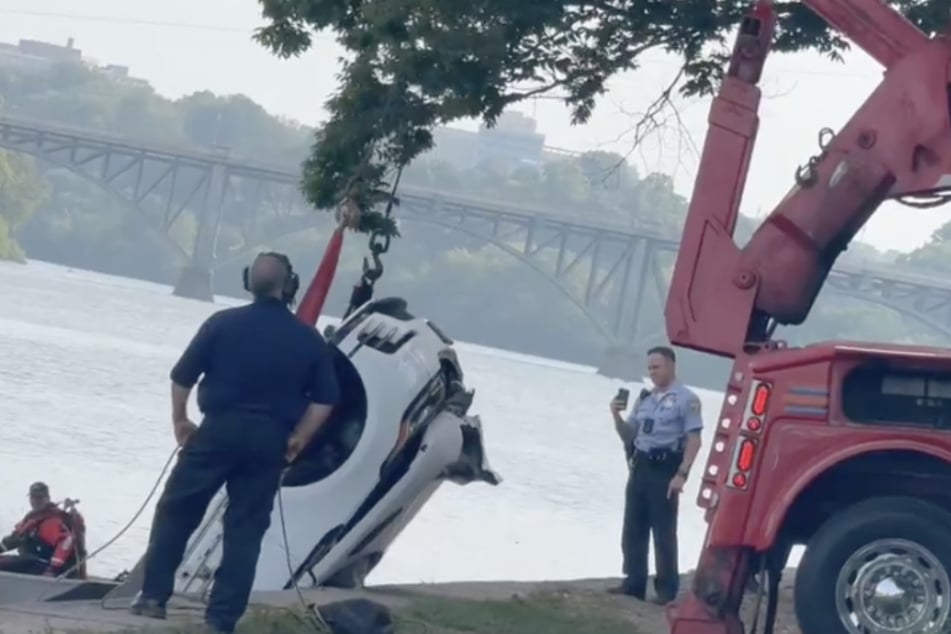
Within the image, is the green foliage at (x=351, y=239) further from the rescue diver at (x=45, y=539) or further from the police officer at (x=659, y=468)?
the police officer at (x=659, y=468)

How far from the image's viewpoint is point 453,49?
46.0ft

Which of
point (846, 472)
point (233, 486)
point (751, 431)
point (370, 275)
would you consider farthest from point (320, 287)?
point (846, 472)

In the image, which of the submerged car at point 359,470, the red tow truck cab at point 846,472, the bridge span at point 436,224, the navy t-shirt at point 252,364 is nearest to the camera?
the red tow truck cab at point 846,472

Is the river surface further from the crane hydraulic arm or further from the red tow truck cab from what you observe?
the red tow truck cab

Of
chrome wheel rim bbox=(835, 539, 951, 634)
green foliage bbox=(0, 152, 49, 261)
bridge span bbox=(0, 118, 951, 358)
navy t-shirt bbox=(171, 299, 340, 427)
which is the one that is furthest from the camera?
green foliage bbox=(0, 152, 49, 261)

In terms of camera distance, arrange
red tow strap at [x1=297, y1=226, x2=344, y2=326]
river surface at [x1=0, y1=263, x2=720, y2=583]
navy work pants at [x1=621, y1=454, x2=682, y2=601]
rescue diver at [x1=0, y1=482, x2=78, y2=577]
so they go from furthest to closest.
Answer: river surface at [x1=0, y1=263, x2=720, y2=583] → rescue diver at [x1=0, y1=482, x2=78, y2=577] → navy work pants at [x1=621, y1=454, x2=682, y2=601] → red tow strap at [x1=297, y1=226, x2=344, y2=326]

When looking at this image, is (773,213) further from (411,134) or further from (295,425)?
(411,134)

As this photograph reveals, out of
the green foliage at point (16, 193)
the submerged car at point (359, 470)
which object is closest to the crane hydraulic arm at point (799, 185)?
the submerged car at point (359, 470)

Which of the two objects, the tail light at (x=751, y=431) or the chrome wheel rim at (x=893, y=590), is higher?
the tail light at (x=751, y=431)

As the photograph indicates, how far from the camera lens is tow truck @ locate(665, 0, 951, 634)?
930 centimetres

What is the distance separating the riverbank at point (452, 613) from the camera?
10.3m

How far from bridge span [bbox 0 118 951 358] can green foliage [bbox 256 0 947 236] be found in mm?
24318

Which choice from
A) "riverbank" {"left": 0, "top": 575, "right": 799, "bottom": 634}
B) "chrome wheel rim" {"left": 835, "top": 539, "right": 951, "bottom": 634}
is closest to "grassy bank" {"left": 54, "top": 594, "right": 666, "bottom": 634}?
"riverbank" {"left": 0, "top": 575, "right": 799, "bottom": 634}

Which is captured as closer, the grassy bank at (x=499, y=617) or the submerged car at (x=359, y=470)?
the grassy bank at (x=499, y=617)
